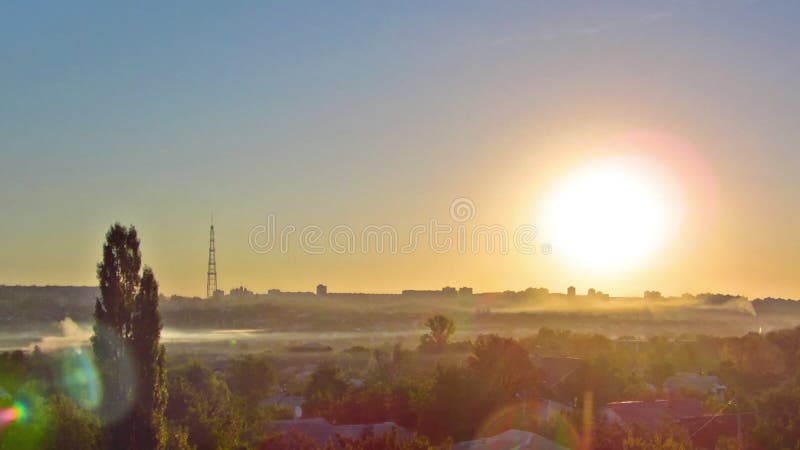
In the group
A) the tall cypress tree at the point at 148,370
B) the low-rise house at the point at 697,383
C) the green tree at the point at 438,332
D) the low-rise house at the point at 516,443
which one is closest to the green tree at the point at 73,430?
the tall cypress tree at the point at 148,370

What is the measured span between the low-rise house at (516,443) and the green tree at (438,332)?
68.8 m

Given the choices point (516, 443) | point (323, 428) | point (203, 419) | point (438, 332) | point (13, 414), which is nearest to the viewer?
point (13, 414)

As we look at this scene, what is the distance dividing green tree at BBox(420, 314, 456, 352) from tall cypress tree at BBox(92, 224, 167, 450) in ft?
254

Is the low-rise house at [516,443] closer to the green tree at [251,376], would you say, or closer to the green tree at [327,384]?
the green tree at [327,384]

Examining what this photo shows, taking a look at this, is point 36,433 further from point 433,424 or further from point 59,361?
point 59,361

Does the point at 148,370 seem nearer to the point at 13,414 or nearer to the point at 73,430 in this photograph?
the point at 73,430

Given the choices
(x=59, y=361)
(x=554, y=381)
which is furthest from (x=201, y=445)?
(x=59, y=361)

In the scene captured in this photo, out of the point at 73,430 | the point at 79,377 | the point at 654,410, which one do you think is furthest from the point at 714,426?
the point at 79,377

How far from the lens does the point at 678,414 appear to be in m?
44.4

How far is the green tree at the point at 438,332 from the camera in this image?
10075cm

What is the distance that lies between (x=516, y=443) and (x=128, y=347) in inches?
545

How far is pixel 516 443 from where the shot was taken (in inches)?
1158

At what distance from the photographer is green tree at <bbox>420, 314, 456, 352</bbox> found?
10075 cm

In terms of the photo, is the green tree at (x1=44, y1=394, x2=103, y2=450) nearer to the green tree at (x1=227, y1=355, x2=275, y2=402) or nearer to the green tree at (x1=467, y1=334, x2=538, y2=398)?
the green tree at (x1=467, y1=334, x2=538, y2=398)
